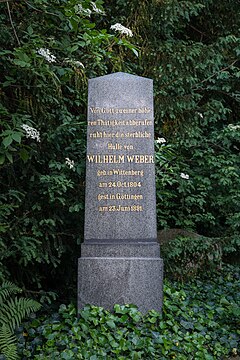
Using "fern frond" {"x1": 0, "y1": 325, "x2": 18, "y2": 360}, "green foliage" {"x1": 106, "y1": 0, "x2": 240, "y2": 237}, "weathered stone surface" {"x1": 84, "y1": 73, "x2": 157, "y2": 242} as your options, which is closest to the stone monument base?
"weathered stone surface" {"x1": 84, "y1": 73, "x2": 157, "y2": 242}

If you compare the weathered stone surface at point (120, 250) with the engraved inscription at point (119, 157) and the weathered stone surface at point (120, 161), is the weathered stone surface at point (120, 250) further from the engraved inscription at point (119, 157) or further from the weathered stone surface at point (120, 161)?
the engraved inscription at point (119, 157)

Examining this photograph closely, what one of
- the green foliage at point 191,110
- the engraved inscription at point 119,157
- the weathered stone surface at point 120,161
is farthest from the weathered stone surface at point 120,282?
the green foliage at point 191,110

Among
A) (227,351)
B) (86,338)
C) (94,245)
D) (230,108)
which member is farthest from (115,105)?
(230,108)

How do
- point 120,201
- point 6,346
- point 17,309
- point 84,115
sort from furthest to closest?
1. point 84,115
2. point 120,201
3. point 17,309
4. point 6,346

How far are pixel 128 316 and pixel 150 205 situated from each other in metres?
1.30

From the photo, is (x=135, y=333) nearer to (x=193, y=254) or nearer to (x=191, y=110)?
(x=193, y=254)

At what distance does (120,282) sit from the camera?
521 centimetres

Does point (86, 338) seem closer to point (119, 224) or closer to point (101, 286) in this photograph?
point (101, 286)

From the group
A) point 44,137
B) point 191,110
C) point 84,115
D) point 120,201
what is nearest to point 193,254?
point 120,201

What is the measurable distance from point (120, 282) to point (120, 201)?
95 centimetres

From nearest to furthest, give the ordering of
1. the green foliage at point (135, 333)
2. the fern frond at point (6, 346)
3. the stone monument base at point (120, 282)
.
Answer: the fern frond at point (6, 346), the green foliage at point (135, 333), the stone monument base at point (120, 282)

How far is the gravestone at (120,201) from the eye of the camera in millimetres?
5223

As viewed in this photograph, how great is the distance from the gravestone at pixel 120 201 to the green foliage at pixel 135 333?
210 millimetres

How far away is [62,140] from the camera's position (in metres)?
6.24
